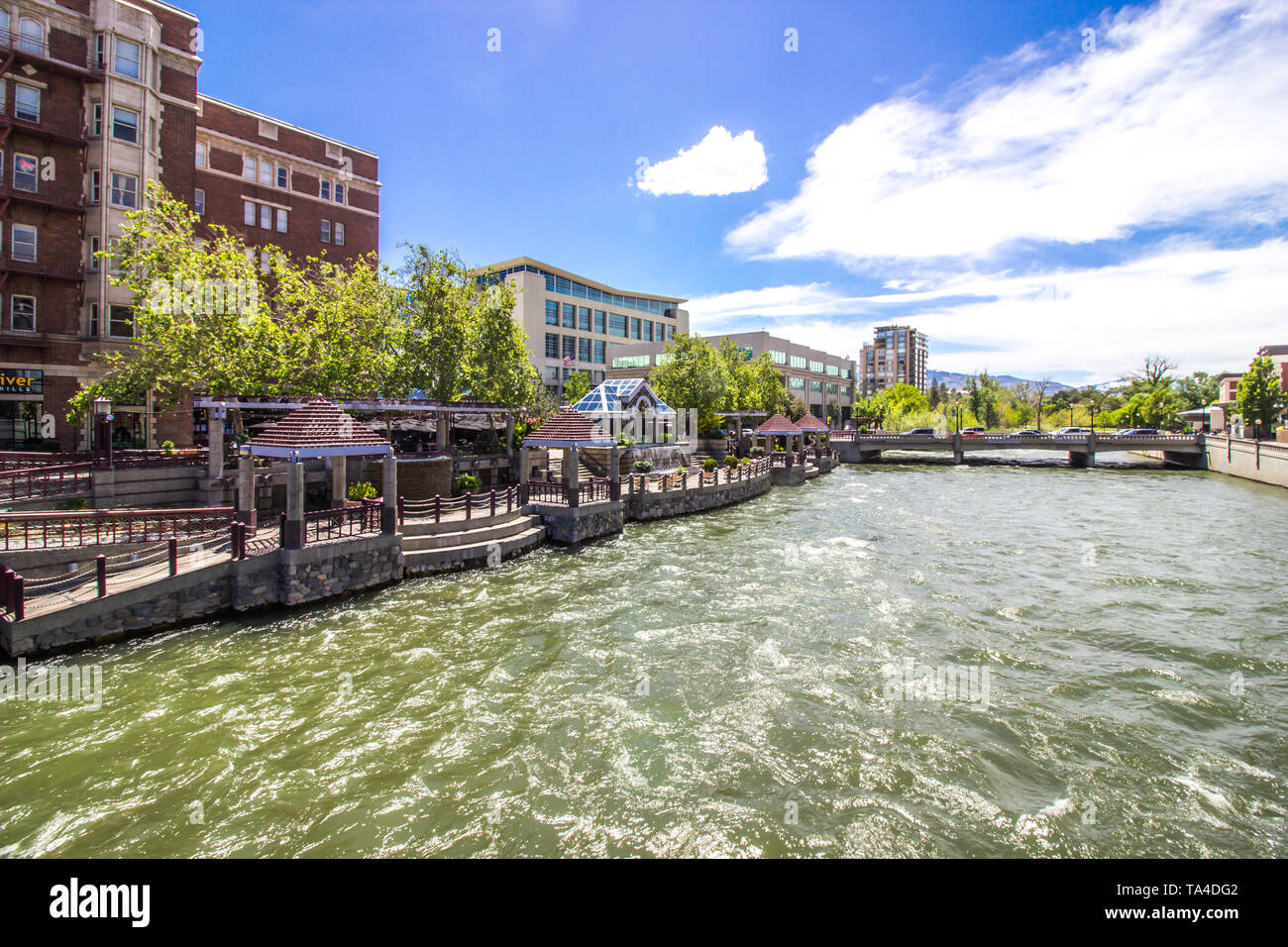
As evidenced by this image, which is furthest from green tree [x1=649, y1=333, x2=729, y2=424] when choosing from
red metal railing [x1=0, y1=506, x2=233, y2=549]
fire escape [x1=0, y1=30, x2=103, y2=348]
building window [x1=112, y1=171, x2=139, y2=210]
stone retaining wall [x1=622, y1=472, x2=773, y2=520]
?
red metal railing [x1=0, y1=506, x2=233, y2=549]

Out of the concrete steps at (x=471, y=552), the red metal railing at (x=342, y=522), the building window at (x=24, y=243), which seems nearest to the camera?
the red metal railing at (x=342, y=522)

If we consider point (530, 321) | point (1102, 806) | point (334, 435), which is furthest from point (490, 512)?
point (530, 321)

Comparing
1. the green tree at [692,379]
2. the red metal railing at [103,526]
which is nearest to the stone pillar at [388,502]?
the red metal railing at [103,526]

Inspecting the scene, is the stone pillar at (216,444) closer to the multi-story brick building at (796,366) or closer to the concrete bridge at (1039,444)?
Result: the multi-story brick building at (796,366)

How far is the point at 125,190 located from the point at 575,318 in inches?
1959

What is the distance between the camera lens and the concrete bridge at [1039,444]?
180 ft

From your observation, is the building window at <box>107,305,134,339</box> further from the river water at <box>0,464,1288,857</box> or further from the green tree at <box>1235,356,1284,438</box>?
the green tree at <box>1235,356,1284,438</box>

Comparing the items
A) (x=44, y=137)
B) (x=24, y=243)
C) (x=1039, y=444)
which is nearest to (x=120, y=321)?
(x=24, y=243)

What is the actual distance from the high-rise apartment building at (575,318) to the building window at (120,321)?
122ft

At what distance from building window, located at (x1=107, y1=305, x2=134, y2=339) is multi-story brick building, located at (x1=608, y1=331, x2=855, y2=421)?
1909 inches

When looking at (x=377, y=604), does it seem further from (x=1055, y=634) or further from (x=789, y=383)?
(x=789, y=383)

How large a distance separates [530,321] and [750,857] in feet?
218

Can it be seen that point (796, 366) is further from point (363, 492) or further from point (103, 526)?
point (103, 526)

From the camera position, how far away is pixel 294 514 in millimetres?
14125
